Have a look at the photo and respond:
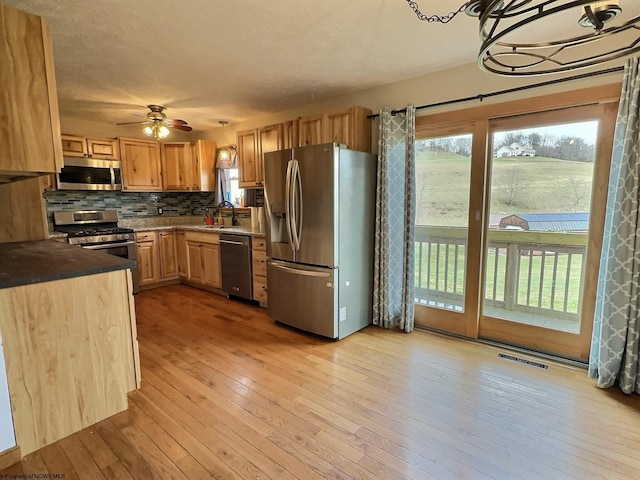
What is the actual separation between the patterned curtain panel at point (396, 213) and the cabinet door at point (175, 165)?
3249 mm

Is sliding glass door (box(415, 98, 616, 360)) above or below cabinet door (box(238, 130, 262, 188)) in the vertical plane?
below

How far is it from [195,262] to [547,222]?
4202 millimetres

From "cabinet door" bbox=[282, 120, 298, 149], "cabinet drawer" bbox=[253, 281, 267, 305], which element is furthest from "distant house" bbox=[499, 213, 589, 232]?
"cabinet drawer" bbox=[253, 281, 267, 305]

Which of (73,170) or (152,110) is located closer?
(152,110)

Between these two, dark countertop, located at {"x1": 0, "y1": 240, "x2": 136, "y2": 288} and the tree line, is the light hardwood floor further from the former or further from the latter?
the tree line

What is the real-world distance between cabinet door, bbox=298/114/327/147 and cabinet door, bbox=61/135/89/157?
9.71 feet

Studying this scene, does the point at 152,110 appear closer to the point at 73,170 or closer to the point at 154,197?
the point at 73,170

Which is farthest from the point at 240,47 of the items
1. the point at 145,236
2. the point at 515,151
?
the point at 145,236

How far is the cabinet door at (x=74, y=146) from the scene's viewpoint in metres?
4.27

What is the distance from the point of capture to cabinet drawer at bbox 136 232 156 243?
4672 mm

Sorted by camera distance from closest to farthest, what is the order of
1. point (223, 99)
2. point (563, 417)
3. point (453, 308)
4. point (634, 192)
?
point (563, 417) < point (634, 192) < point (453, 308) < point (223, 99)

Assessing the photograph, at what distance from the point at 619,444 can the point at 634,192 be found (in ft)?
4.79

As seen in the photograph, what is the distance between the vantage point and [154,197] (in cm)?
538

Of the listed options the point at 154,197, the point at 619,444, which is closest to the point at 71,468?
the point at 619,444
